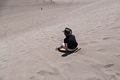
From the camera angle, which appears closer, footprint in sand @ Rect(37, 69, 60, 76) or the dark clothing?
footprint in sand @ Rect(37, 69, 60, 76)

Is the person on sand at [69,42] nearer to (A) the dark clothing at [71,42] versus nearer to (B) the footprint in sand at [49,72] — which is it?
(A) the dark clothing at [71,42]

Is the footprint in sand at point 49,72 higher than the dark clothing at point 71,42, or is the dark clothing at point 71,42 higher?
the dark clothing at point 71,42

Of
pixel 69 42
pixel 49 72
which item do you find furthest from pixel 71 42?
pixel 49 72

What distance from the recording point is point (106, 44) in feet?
21.5

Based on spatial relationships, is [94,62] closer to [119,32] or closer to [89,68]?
[89,68]

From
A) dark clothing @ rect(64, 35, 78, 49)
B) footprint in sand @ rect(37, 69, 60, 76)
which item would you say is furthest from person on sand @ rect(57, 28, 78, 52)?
footprint in sand @ rect(37, 69, 60, 76)

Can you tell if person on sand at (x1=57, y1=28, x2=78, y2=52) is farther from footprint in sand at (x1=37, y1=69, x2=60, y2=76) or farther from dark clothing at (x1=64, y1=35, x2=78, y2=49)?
footprint in sand at (x1=37, y1=69, x2=60, y2=76)

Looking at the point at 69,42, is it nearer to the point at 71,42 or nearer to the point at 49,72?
the point at 71,42

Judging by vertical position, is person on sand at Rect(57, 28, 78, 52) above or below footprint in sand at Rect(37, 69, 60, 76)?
above

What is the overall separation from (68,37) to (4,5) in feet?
106

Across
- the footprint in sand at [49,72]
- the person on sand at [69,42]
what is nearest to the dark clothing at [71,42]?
the person on sand at [69,42]

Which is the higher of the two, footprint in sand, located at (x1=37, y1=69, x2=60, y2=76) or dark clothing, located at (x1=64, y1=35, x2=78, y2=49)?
dark clothing, located at (x1=64, y1=35, x2=78, y2=49)

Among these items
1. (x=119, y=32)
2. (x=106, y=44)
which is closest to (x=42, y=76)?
(x=106, y=44)

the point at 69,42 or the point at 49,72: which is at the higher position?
the point at 69,42
